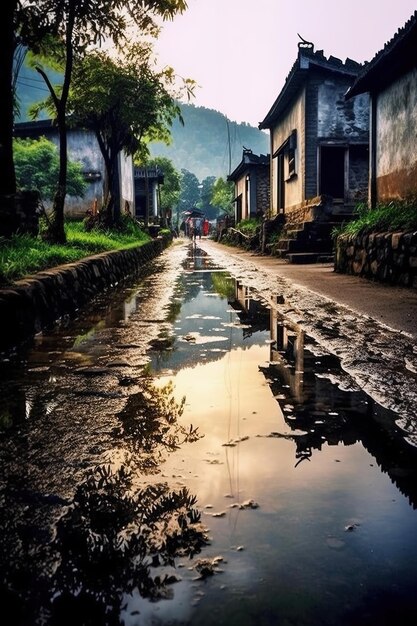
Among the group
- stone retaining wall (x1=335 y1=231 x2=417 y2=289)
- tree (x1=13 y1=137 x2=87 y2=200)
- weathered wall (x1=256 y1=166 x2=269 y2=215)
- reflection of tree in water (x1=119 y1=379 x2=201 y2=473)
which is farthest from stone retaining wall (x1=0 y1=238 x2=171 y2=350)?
weathered wall (x1=256 y1=166 x2=269 y2=215)

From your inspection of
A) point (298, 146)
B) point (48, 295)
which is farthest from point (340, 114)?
point (48, 295)

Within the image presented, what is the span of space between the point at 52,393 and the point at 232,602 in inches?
72.0

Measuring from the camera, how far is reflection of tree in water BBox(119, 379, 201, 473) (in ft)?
6.35

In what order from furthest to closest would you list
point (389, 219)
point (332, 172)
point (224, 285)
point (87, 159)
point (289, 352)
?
point (87, 159), point (332, 172), point (224, 285), point (389, 219), point (289, 352)

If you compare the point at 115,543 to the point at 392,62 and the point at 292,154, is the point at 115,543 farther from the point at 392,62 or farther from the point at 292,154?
the point at 292,154

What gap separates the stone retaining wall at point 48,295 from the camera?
394 centimetres

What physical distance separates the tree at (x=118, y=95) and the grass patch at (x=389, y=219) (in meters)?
7.47

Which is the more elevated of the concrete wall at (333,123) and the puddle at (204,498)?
the concrete wall at (333,123)

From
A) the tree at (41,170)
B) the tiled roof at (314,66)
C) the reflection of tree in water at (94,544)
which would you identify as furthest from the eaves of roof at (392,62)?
the tree at (41,170)

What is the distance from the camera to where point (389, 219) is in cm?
840

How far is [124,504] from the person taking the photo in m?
1.54

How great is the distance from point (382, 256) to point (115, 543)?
701 centimetres

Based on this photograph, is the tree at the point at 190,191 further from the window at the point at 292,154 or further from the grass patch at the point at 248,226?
the window at the point at 292,154

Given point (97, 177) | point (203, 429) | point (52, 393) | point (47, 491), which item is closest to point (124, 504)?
point (47, 491)
